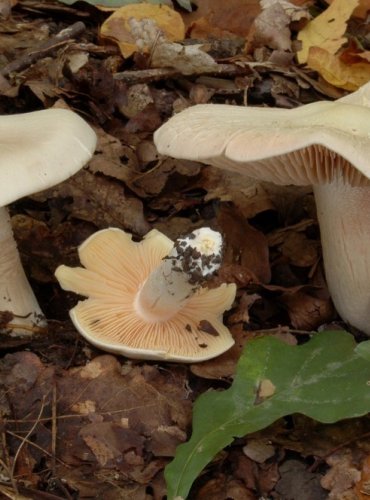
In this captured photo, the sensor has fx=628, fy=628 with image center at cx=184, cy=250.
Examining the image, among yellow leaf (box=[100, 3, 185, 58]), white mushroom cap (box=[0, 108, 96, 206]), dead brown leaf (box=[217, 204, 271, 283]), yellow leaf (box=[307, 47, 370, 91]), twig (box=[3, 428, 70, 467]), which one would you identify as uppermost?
white mushroom cap (box=[0, 108, 96, 206])

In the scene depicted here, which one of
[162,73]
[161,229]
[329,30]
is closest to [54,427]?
[161,229]

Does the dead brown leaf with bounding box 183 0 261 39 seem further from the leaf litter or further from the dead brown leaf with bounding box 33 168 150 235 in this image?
the dead brown leaf with bounding box 33 168 150 235

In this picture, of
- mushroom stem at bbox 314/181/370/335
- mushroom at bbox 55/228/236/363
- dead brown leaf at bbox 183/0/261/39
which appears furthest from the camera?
dead brown leaf at bbox 183/0/261/39

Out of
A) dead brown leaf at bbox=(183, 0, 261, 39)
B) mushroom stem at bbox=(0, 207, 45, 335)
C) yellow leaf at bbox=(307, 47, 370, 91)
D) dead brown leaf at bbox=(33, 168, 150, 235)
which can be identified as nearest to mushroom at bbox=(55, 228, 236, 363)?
mushroom stem at bbox=(0, 207, 45, 335)

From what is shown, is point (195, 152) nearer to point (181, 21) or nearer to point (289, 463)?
point (289, 463)

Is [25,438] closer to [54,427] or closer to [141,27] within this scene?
[54,427]

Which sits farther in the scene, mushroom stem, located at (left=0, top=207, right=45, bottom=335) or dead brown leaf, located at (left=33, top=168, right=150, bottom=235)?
dead brown leaf, located at (left=33, top=168, right=150, bottom=235)

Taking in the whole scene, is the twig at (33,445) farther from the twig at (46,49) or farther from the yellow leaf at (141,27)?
the yellow leaf at (141,27)
